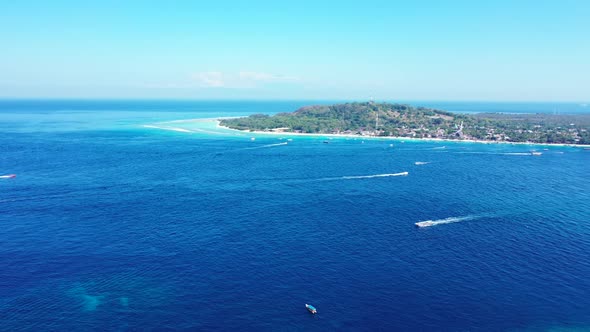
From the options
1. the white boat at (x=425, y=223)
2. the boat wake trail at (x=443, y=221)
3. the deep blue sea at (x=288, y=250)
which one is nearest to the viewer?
the deep blue sea at (x=288, y=250)

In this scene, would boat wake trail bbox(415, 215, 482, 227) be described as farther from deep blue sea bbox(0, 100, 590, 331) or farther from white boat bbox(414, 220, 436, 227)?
deep blue sea bbox(0, 100, 590, 331)

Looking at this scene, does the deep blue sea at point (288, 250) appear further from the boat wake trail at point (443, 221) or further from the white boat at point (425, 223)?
the white boat at point (425, 223)

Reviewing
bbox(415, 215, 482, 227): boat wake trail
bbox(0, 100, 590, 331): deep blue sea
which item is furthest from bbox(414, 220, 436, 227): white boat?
bbox(0, 100, 590, 331): deep blue sea

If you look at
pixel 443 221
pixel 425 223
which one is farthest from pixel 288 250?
pixel 443 221

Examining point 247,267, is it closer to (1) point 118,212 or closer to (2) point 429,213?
(1) point 118,212

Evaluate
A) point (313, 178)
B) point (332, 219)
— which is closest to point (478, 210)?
point (332, 219)

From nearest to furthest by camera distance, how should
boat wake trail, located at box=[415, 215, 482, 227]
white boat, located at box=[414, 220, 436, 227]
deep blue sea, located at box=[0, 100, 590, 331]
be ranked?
deep blue sea, located at box=[0, 100, 590, 331] < white boat, located at box=[414, 220, 436, 227] < boat wake trail, located at box=[415, 215, 482, 227]

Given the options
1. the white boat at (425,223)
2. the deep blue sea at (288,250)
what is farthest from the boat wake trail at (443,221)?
the deep blue sea at (288,250)

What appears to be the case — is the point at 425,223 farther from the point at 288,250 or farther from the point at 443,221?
the point at 288,250
